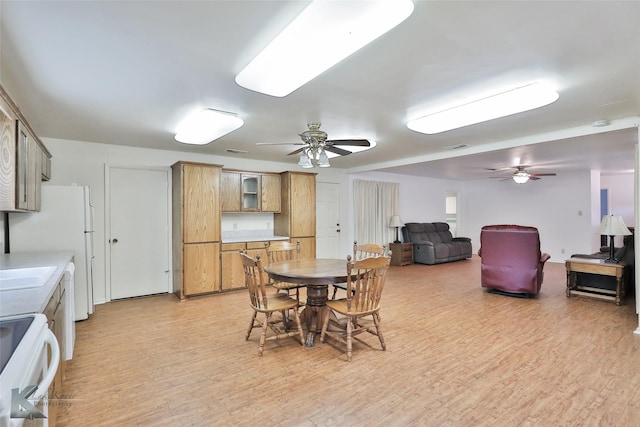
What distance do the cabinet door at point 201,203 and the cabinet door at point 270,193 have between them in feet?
3.10

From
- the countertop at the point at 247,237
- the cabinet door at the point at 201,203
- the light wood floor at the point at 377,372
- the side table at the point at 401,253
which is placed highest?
the cabinet door at the point at 201,203

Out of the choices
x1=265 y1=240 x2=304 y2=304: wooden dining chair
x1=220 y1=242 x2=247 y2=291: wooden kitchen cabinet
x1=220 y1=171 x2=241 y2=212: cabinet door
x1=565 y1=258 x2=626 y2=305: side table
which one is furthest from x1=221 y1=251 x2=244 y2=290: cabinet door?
x1=565 y1=258 x2=626 y2=305: side table

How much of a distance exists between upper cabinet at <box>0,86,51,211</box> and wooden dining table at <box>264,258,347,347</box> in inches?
79.7

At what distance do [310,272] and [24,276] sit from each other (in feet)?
7.03

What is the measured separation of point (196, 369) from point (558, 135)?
15.3 ft

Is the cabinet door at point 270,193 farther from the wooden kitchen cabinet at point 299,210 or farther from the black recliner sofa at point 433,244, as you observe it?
the black recliner sofa at point 433,244

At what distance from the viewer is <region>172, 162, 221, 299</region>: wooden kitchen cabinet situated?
4.59 metres

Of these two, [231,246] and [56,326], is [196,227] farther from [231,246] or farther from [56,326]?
[56,326]

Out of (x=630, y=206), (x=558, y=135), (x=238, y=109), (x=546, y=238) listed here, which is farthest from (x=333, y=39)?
(x=630, y=206)

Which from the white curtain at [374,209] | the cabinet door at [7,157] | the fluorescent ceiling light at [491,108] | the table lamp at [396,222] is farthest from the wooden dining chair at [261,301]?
the table lamp at [396,222]

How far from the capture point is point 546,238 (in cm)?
796

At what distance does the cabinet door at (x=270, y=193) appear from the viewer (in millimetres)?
5629

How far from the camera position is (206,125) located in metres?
3.36

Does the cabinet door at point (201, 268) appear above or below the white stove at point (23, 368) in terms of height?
below
